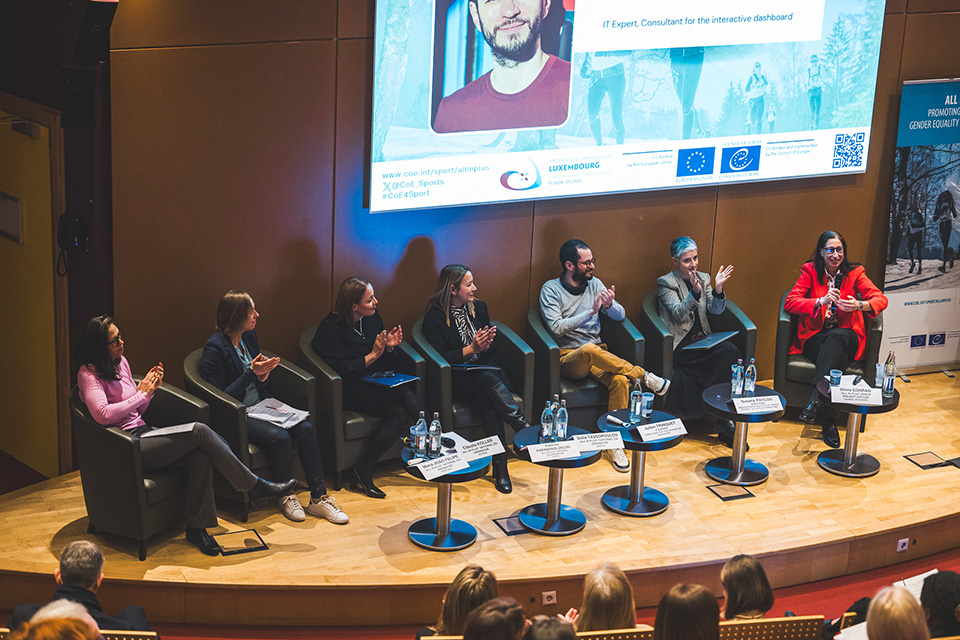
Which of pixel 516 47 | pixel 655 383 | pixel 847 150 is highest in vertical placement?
pixel 516 47

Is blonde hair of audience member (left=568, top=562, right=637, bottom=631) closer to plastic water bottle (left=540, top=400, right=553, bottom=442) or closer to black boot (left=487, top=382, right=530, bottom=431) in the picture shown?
plastic water bottle (left=540, top=400, right=553, bottom=442)

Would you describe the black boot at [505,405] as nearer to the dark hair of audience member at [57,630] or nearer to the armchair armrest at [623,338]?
the armchair armrest at [623,338]

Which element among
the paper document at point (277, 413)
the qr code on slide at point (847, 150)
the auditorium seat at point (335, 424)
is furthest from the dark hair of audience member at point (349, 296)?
the qr code on slide at point (847, 150)

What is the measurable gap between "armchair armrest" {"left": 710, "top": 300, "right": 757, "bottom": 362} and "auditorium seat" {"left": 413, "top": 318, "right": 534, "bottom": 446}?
1.42 metres

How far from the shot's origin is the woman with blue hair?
644 cm

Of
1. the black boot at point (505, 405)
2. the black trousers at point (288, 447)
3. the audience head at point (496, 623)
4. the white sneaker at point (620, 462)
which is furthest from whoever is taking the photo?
the white sneaker at point (620, 462)

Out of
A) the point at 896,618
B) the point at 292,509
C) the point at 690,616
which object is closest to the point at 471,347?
the point at 292,509

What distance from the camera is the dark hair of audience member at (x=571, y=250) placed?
633 centimetres

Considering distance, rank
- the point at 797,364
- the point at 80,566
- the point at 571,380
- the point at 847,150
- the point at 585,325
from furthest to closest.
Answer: the point at 847,150
the point at 797,364
the point at 585,325
the point at 571,380
the point at 80,566

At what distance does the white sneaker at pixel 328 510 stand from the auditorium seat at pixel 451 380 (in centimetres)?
79

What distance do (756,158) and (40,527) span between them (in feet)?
15.2

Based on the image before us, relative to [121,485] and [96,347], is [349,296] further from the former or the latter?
[121,485]

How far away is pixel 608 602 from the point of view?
3.47 m

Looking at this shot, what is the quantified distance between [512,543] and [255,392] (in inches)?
58.0
